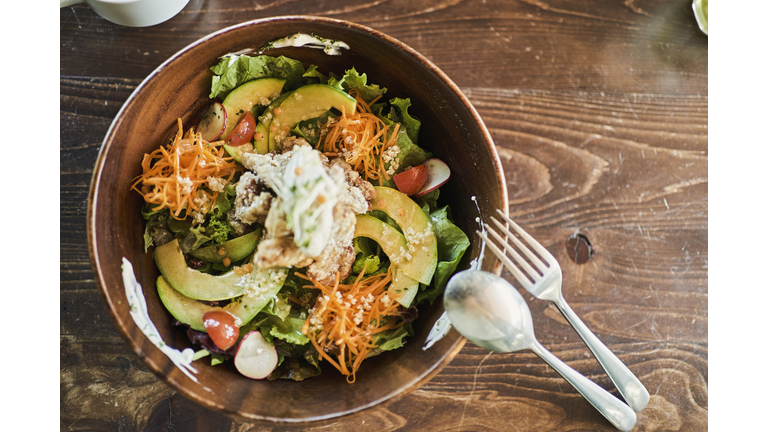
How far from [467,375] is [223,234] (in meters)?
1.53

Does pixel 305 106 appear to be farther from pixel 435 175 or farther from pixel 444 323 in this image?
pixel 444 323

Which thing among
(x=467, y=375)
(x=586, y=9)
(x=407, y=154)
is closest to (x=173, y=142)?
(x=407, y=154)

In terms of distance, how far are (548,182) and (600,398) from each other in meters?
1.18

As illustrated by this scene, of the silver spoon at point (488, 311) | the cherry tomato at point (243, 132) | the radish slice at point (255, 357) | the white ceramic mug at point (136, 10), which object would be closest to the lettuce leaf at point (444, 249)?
the silver spoon at point (488, 311)

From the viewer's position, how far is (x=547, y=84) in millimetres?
2686

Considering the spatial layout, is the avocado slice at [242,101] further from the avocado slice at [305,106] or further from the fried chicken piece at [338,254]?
the fried chicken piece at [338,254]

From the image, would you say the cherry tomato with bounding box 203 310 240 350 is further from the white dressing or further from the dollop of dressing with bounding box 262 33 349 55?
the dollop of dressing with bounding box 262 33 349 55

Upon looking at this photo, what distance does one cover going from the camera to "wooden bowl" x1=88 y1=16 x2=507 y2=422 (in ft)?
6.07

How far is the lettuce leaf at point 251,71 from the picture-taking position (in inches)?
83.6

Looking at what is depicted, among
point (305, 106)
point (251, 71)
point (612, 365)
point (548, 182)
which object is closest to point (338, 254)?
point (305, 106)

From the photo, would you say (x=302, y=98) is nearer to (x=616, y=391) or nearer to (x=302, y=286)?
(x=302, y=286)

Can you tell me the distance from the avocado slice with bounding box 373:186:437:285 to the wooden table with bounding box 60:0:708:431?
68 centimetres

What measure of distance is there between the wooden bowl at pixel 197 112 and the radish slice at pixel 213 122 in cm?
6

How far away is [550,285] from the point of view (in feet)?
6.97
